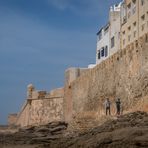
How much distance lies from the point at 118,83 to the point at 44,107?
18.4 metres

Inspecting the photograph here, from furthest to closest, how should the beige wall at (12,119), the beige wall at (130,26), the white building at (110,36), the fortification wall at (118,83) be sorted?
the beige wall at (12,119)
the white building at (110,36)
the beige wall at (130,26)
the fortification wall at (118,83)

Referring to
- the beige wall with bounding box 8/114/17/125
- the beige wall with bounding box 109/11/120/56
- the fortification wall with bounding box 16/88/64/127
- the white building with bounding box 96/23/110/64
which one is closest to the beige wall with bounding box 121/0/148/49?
the beige wall with bounding box 109/11/120/56

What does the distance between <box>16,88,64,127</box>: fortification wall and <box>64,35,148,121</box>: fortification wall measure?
196 inches

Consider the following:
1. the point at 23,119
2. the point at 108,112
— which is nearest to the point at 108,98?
the point at 108,112

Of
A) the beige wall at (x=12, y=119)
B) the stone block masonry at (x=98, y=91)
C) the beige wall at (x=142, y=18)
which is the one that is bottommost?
the beige wall at (x=12, y=119)

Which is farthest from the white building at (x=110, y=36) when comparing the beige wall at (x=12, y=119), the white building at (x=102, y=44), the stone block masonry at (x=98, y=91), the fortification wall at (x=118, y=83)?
the beige wall at (x=12, y=119)

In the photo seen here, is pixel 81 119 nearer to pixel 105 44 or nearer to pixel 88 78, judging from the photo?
pixel 88 78

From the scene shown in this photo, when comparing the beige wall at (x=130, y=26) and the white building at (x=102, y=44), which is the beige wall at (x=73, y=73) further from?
the white building at (x=102, y=44)

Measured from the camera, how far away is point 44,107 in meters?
42.2

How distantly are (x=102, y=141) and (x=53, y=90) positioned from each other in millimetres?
33565

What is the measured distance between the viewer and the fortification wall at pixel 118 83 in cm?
2083

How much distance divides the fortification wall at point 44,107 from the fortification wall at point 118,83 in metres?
4.99

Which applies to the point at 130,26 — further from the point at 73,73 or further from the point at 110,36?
the point at 73,73

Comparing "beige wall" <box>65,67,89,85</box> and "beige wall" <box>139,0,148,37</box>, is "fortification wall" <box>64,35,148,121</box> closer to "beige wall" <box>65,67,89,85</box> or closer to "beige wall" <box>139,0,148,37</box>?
"beige wall" <box>65,67,89,85</box>
